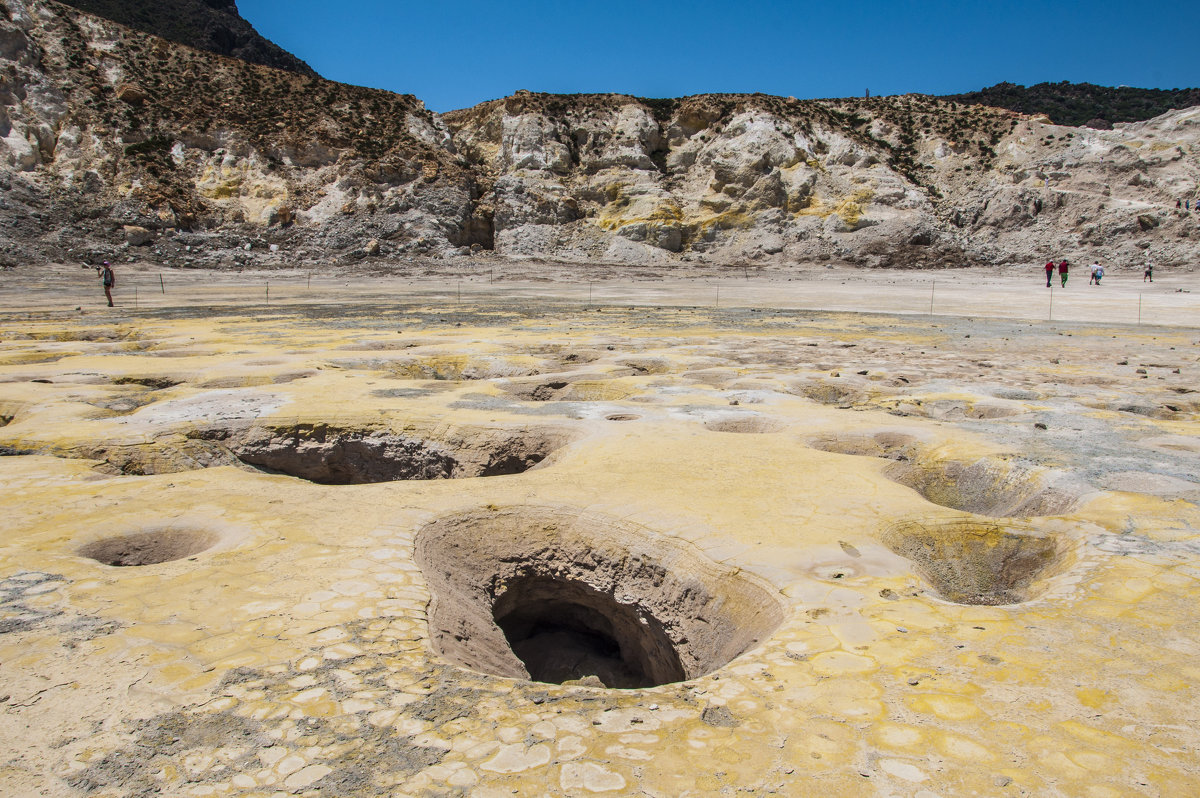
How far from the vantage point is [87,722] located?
2.52 m

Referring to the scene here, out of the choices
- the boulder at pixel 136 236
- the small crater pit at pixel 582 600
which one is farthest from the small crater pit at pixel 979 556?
the boulder at pixel 136 236

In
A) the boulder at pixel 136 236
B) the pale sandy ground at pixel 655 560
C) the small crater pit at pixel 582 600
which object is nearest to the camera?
the pale sandy ground at pixel 655 560

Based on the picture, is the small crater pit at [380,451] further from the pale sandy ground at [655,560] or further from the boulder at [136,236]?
the boulder at [136,236]

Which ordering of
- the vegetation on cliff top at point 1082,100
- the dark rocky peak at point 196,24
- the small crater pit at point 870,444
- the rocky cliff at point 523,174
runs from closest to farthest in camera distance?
the small crater pit at point 870,444 < the rocky cliff at point 523,174 < the dark rocky peak at point 196,24 < the vegetation on cliff top at point 1082,100

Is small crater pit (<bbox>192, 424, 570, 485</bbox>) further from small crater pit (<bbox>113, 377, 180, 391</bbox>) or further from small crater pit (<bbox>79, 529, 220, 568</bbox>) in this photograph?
small crater pit (<bbox>113, 377, 180, 391</bbox>)

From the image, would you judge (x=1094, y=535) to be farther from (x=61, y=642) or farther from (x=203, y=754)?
(x=61, y=642)

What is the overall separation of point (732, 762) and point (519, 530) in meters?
2.58

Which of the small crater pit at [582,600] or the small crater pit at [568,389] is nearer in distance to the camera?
the small crater pit at [582,600]

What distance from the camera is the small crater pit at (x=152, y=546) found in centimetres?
421

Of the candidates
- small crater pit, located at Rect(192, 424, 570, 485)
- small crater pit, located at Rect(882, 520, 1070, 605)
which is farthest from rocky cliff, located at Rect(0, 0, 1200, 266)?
small crater pit, located at Rect(882, 520, 1070, 605)

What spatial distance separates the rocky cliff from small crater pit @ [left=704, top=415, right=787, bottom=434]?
38.8m

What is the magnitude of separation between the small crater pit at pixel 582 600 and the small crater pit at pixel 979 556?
1128 millimetres

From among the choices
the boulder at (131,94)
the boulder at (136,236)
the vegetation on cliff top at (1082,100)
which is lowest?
the boulder at (136,236)

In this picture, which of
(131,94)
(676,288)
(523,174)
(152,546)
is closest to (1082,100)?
(523,174)
